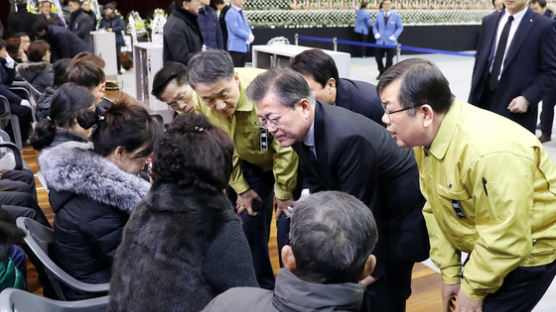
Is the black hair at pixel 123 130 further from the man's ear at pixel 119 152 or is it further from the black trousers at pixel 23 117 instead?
the black trousers at pixel 23 117

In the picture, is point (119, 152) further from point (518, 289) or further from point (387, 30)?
point (387, 30)

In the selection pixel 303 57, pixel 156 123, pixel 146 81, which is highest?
pixel 303 57

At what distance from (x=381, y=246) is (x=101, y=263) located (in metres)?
1.01

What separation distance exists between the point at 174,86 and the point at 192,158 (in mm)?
1375

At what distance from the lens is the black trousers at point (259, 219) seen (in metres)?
2.85

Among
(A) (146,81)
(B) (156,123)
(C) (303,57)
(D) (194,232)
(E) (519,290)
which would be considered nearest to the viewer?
(D) (194,232)

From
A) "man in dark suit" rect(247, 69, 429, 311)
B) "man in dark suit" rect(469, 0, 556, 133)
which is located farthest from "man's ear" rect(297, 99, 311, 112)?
"man in dark suit" rect(469, 0, 556, 133)

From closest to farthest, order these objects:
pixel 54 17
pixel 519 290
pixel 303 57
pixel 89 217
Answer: pixel 519 290 → pixel 89 217 → pixel 303 57 → pixel 54 17

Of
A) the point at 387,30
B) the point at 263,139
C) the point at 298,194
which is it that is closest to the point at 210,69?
the point at 263,139

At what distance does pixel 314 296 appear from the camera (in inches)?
44.5

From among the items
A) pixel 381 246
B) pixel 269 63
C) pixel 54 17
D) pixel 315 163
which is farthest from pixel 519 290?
pixel 54 17

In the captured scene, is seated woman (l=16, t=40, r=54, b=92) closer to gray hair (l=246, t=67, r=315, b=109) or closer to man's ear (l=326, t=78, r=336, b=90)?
man's ear (l=326, t=78, r=336, b=90)

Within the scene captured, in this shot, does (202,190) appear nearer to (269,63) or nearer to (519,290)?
(519,290)

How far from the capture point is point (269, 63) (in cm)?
584
